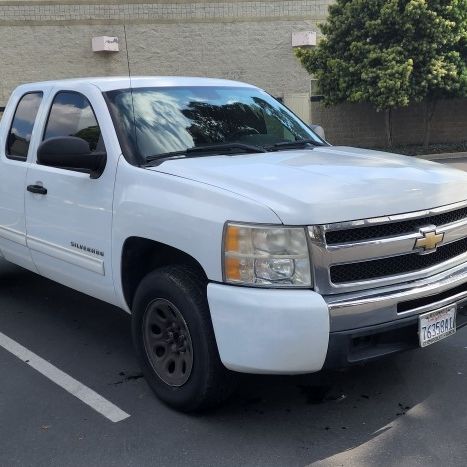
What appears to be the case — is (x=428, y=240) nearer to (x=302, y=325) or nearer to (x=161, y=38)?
(x=302, y=325)

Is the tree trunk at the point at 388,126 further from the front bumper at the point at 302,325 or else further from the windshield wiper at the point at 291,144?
the front bumper at the point at 302,325

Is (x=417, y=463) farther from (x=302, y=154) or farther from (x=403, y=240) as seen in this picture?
(x=302, y=154)

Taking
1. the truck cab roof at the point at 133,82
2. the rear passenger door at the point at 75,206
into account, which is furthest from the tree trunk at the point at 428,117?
the rear passenger door at the point at 75,206

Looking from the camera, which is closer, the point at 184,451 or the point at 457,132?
the point at 184,451

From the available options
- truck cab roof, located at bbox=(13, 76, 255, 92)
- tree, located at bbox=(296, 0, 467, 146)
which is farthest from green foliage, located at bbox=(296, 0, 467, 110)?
truck cab roof, located at bbox=(13, 76, 255, 92)

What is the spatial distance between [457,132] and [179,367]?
19.6 metres

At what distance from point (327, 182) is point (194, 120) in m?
1.35

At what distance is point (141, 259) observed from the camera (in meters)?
3.85

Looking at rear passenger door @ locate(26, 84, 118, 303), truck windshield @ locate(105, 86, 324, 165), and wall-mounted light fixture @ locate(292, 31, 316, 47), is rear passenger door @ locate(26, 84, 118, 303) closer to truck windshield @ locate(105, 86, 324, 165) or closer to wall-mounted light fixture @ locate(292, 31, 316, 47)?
truck windshield @ locate(105, 86, 324, 165)

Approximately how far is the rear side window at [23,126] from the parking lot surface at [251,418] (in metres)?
1.61

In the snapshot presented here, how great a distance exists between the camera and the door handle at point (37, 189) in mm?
4473

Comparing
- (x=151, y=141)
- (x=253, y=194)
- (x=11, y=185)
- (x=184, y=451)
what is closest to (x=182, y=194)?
(x=253, y=194)

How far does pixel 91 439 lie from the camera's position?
3.40 m

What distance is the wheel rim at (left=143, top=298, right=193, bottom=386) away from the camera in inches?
137
